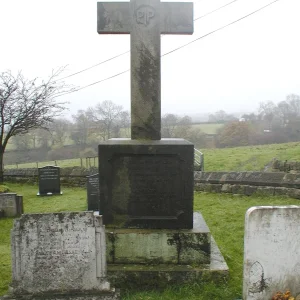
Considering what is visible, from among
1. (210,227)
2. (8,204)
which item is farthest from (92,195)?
(210,227)

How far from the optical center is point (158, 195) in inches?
177

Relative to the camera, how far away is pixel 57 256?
3648mm

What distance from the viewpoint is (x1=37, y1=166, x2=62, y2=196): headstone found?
1143 centimetres

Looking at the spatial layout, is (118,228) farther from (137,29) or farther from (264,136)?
(264,136)

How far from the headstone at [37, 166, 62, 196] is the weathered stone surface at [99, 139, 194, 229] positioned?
748cm

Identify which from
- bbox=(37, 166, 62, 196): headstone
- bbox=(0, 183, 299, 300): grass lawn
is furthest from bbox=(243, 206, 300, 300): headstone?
bbox=(37, 166, 62, 196): headstone

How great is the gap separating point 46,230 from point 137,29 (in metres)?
2.97

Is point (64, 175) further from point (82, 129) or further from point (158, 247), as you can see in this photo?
point (82, 129)

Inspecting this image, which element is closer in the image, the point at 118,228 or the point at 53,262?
the point at 53,262

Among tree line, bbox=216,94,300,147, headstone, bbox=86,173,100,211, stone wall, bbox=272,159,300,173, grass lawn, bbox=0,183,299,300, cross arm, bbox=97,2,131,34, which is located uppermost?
cross arm, bbox=97,2,131,34

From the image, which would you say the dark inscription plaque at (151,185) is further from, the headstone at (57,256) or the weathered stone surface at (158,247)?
the headstone at (57,256)

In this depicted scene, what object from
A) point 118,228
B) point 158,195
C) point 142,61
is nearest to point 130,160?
point 158,195

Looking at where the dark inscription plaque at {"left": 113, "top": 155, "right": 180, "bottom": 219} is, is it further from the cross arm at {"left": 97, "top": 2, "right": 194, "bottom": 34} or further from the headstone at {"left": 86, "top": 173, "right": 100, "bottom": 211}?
the headstone at {"left": 86, "top": 173, "right": 100, "bottom": 211}

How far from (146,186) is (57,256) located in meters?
1.46
